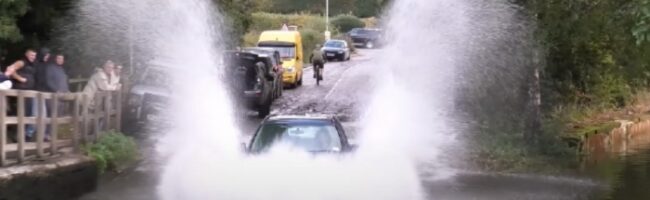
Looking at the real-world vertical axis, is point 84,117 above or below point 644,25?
below

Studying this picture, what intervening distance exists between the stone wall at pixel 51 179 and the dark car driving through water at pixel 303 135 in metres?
2.62

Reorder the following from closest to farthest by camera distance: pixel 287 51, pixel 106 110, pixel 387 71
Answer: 1. pixel 106 110
2. pixel 387 71
3. pixel 287 51

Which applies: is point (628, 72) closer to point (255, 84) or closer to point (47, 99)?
point (255, 84)

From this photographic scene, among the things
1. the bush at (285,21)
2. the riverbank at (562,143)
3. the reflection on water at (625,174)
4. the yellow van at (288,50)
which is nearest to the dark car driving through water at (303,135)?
the reflection on water at (625,174)

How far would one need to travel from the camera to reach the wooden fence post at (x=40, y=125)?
50.7 feet

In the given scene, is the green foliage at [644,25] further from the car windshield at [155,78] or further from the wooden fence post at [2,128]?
the car windshield at [155,78]

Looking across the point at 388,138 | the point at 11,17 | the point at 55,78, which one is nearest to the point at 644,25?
the point at 388,138

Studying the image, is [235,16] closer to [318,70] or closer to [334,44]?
[318,70]

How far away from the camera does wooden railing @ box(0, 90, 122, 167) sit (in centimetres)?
1467

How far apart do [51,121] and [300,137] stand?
3853 mm

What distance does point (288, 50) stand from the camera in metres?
42.2

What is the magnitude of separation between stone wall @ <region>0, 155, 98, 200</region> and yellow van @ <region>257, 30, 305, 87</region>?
24212 millimetres

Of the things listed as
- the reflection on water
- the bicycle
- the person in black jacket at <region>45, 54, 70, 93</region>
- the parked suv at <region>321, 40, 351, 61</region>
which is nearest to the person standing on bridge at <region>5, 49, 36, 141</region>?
the person in black jacket at <region>45, 54, 70, 93</region>

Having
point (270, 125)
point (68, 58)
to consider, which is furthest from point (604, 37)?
point (68, 58)
